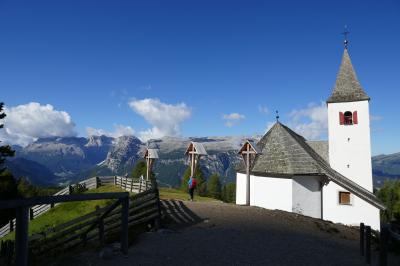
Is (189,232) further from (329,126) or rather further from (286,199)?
(329,126)

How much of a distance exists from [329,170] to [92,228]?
22539 mm

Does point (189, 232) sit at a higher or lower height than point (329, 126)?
lower

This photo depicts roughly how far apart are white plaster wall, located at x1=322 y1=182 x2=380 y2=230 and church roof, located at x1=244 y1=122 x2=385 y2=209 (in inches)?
20.6

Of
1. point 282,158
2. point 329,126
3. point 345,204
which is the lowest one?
point 345,204

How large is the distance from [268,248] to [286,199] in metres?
14.5

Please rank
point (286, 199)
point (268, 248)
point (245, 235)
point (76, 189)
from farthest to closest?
point (76, 189), point (286, 199), point (245, 235), point (268, 248)

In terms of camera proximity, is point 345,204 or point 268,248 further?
point 345,204

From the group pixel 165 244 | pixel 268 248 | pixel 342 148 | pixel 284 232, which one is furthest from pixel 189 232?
pixel 342 148

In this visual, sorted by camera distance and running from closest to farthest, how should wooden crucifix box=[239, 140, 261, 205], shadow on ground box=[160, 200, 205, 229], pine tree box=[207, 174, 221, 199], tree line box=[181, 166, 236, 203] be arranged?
1. shadow on ground box=[160, 200, 205, 229]
2. wooden crucifix box=[239, 140, 261, 205]
3. tree line box=[181, 166, 236, 203]
4. pine tree box=[207, 174, 221, 199]

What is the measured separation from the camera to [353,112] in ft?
A: 99.2

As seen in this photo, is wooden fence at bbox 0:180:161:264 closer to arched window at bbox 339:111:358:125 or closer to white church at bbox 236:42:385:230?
white church at bbox 236:42:385:230

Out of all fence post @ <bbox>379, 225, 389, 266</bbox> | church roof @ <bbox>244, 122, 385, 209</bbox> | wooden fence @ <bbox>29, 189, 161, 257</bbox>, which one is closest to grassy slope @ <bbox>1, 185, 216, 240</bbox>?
church roof @ <bbox>244, 122, 385, 209</bbox>

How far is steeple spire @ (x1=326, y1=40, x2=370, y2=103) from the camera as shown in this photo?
30.4m

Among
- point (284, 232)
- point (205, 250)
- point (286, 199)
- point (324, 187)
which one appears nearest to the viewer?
point (205, 250)
